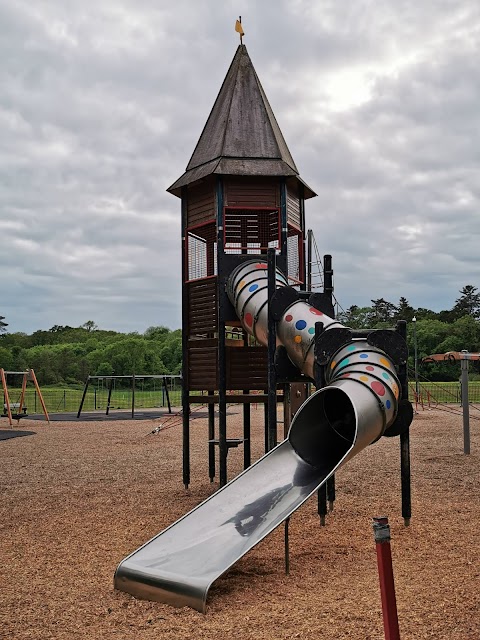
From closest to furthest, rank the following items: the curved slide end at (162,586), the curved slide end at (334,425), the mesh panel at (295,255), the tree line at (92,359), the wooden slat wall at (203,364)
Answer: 1. the curved slide end at (162,586)
2. the curved slide end at (334,425)
3. the wooden slat wall at (203,364)
4. the mesh panel at (295,255)
5. the tree line at (92,359)

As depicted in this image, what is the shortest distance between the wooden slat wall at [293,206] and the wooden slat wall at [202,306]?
1499mm

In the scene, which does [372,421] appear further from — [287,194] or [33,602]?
[287,194]

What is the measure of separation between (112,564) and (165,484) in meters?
4.64

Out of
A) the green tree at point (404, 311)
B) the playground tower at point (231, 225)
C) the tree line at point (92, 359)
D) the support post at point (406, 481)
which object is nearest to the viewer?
the support post at point (406, 481)

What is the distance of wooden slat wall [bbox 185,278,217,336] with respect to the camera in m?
9.77

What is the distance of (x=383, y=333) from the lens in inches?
277

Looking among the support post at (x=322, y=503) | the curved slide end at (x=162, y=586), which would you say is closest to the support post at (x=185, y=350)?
the support post at (x=322, y=503)

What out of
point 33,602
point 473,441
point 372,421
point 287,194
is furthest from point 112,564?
point 473,441

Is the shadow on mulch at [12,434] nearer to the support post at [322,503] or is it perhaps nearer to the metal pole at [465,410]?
the metal pole at [465,410]

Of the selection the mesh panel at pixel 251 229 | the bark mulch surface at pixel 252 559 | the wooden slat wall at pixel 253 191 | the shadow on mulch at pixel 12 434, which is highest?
the wooden slat wall at pixel 253 191

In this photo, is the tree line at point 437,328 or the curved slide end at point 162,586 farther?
the tree line at point 437,328

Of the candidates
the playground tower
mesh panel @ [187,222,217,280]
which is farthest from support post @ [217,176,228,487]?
mesh panel @ [187,222,217,280]

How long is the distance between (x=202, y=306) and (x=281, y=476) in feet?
13.0

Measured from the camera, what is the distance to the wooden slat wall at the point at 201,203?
998 centimetres
